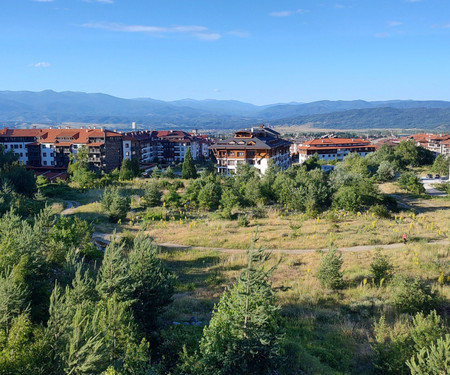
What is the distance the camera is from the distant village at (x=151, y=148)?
67875 millimetres

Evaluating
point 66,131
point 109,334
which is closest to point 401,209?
point 109,334

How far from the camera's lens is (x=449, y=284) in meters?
21.2

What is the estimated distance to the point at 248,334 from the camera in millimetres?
10180

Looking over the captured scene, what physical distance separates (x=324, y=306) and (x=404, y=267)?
807 centimetres

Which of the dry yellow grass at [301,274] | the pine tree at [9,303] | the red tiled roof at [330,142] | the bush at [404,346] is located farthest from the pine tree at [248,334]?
the red tiled roof at [330,142]

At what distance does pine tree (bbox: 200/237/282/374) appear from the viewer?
33.2 ft

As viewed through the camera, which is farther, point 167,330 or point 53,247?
point 53,247

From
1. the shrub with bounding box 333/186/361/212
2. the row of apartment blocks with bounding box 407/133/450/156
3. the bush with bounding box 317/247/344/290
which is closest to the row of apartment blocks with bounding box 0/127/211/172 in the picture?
the shrub with bounding box 333/186/361/212

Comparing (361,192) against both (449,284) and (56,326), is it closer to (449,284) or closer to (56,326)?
(449,284)

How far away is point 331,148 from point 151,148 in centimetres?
5168

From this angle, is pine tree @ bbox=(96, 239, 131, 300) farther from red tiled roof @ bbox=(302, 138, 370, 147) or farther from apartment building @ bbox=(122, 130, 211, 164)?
red tiled roof @ bbox=(302, 138, 370, 147)

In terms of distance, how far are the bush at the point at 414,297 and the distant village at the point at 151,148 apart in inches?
1888

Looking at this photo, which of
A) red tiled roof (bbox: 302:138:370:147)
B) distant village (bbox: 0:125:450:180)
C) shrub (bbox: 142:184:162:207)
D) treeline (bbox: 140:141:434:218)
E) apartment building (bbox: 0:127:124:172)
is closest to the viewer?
treeline (bbox: 140:141:434:218)

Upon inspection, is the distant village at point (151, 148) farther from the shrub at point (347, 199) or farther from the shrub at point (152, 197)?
the shrub at point (347, 199)
